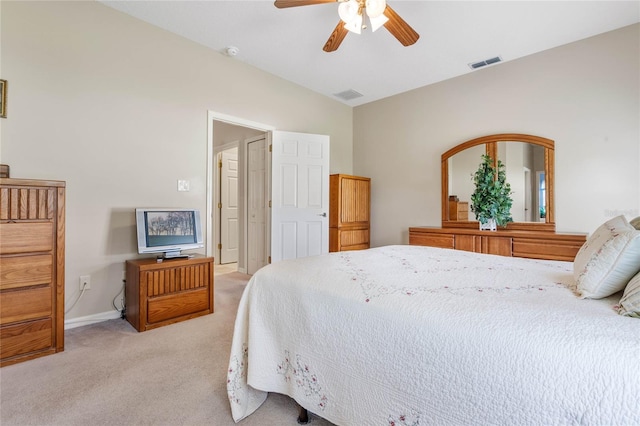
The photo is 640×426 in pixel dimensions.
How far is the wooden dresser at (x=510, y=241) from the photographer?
2892 mm

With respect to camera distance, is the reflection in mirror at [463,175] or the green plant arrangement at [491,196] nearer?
the green plant arrangement at [491,196]

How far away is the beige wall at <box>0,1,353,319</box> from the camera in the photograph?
237cm

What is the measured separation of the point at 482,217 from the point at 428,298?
3.02 metres

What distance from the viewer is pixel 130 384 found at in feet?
5.69

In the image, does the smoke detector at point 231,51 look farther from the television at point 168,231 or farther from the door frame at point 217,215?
the door frame at point 217,215

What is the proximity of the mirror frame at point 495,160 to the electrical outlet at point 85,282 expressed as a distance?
13.2 ft

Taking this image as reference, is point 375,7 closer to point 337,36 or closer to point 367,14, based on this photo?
point 367,14

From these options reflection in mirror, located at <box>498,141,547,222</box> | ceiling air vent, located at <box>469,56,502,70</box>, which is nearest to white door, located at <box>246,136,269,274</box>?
ceiling air vent, located at <box>469,56,502,70</box>

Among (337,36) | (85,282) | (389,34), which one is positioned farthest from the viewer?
(389,34)

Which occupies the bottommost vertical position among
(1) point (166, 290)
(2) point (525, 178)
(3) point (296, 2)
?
(1) point (166, 290)

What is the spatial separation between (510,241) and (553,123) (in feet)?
4.70

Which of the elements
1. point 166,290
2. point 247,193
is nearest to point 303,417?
point 166,290

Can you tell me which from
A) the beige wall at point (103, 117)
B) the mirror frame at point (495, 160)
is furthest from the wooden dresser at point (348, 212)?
the beige wall at point (103, 117)

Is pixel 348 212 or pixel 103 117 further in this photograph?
pixel 348 212
